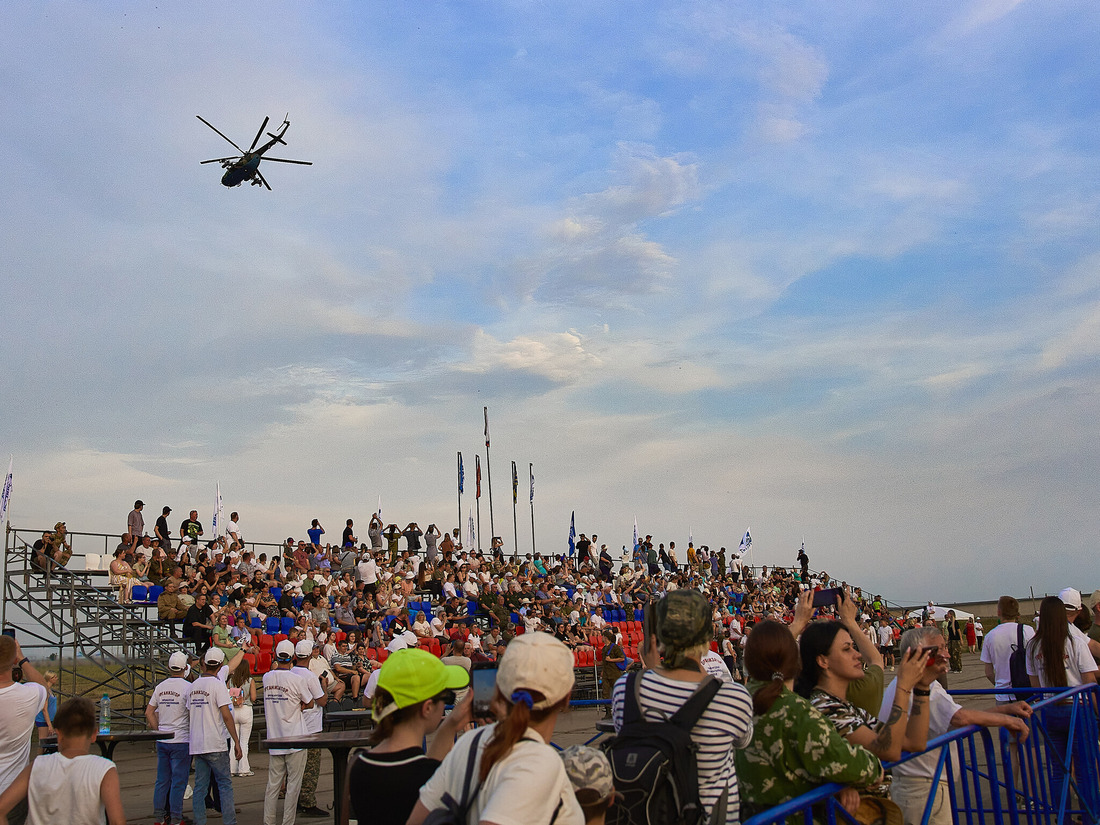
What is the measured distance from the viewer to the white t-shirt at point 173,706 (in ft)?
32.0

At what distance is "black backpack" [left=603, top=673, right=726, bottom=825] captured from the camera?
3334 mm

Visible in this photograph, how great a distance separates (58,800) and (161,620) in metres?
14.8

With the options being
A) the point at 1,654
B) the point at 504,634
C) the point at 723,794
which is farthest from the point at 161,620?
the point at 723,794

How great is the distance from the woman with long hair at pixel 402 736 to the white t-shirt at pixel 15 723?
4006mm

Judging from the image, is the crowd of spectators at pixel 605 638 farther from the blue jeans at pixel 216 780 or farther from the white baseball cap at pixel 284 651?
the blue jeans at pixel 216 780

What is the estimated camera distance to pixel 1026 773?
5906 mm

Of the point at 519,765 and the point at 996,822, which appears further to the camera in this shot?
the point at 996,822

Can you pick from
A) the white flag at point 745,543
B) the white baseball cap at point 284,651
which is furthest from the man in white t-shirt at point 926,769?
the white flag at point 745,543

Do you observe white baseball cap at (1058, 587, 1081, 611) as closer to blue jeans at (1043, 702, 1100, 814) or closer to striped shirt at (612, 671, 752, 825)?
blue jeans at (1043, 702, 1100, 814)

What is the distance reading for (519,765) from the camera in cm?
271

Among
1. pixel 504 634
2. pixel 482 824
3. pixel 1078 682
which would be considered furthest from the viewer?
pixel 504 634

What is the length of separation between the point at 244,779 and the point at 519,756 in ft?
40.6

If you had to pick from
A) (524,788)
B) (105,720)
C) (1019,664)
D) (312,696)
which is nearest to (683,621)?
(524,788)

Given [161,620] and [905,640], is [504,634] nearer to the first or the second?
[161,620]
